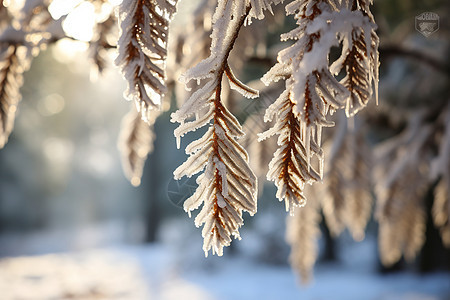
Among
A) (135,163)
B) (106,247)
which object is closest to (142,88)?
(135,163)

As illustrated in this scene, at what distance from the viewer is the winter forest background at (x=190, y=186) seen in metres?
2.38

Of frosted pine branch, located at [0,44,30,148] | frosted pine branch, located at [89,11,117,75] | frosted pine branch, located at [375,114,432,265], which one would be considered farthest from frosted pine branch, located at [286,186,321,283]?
frosted pine branch, located at [0,44,30,148]

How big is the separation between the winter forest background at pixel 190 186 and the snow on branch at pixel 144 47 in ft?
0.19

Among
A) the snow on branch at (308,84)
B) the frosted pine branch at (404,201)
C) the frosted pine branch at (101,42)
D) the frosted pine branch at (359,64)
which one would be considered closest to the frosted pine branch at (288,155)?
the snow on branch at (308,84)

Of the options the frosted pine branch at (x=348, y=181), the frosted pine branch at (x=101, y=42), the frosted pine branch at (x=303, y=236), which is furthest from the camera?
the frosted pine branch at (x=303, y=236)

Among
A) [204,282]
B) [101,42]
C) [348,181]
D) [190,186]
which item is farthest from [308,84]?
[204,282]

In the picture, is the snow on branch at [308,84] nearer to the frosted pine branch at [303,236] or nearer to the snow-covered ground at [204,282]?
the frosted pine branch at [303,236]

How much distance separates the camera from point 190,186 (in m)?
1.12

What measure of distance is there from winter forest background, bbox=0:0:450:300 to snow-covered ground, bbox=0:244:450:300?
1.8 inches

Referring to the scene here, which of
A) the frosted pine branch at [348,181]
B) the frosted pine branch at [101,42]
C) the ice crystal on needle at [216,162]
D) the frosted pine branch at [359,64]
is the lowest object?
the frosted pine branch at [348,181]

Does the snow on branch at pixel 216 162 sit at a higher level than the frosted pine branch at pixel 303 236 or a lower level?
higher

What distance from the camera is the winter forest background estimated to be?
2385 mm

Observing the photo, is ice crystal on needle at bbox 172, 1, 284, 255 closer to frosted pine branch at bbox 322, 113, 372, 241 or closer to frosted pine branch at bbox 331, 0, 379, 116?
frosted pine branch at bbox 331, 0, 379, 116

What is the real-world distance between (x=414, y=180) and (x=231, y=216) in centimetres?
219
